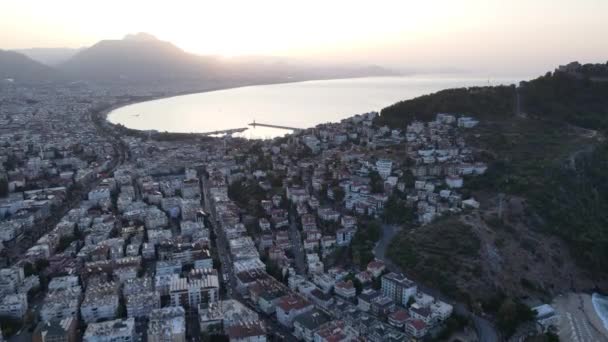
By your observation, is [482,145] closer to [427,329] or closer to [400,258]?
[400,258]

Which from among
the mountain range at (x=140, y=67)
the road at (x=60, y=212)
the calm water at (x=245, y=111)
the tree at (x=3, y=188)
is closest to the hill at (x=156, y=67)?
the mountain range at (x=140, y=67)

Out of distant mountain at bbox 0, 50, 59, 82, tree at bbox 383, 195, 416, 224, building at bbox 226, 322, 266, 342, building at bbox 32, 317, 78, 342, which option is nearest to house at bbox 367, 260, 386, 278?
tree at bbox 383, 195, 416, 224

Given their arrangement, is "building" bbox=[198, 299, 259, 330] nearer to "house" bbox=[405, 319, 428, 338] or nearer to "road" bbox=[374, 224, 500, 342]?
"house" bbox=[405, 319, 428, 338]

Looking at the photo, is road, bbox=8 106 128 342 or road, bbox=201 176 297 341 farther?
road, bbox=8 106 128 342

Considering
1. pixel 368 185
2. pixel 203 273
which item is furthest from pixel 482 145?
pixel 203 273

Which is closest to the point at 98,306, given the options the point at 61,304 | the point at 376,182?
the point at 61,304

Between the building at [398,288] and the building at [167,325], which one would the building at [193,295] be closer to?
the building at [167,325]

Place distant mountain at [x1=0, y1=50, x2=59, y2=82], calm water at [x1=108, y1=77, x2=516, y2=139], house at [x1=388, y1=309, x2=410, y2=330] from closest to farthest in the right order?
house at [x1=388, y1=309, x2=410, y2=330] < calm water at [x1=108, y1=77, x2=516, y2=139] < distant mountain at [x1=0, y1=50, x2=59, y2=82]

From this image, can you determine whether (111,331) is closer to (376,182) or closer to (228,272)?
(228,272)
